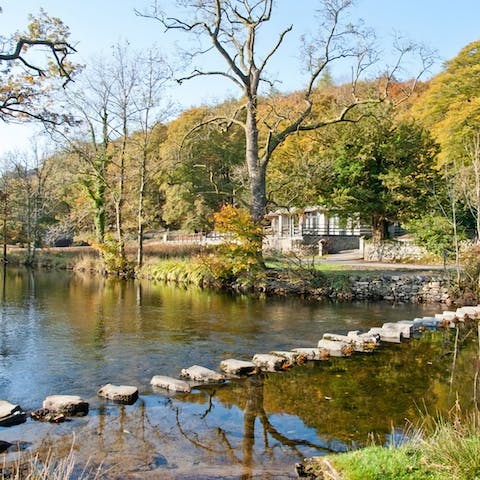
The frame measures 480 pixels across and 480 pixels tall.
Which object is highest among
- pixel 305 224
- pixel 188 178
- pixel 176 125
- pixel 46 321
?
pixel 176 125

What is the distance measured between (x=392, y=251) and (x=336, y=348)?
60.2 ft

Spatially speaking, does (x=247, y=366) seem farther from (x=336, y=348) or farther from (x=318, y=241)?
(x=318, y=241)

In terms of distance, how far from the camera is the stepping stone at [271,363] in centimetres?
921

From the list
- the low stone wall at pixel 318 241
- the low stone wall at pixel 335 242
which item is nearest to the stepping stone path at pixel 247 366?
the low stone wall at pixel 318 241

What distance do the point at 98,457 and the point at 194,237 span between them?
38269 mm

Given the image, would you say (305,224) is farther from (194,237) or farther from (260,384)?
(260,384)

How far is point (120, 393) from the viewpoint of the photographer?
742 cm

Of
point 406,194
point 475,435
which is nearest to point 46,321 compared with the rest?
point 475,435

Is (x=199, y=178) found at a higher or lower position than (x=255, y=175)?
higher

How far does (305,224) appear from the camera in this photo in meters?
46.1

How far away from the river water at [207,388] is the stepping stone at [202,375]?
0.25m

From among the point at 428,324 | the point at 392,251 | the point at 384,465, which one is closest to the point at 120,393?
the point at 384,465

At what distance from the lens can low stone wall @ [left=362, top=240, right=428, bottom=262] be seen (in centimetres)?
2681

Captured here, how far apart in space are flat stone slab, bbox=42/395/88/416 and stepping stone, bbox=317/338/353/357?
5.13 metres
